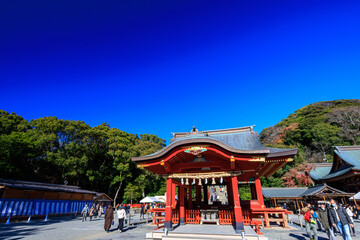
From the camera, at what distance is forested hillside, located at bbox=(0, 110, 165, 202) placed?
2558 cm

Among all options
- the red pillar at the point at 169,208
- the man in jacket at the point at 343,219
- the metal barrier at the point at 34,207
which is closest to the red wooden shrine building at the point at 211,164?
the red pillar at the point at 169,208

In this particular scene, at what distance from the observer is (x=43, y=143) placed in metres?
27.2

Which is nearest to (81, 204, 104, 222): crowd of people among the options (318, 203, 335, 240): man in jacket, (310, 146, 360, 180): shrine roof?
(318, 203, 335, 240): man in jacket

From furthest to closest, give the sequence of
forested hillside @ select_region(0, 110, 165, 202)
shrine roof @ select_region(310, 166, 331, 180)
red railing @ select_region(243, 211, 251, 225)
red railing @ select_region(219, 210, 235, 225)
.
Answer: shrine roof @ select_region(310, 166, 331, 180) → forested hillside @ select_region(0, 110, 165, 202) → red railing @ select_region(219, 210, 235, 225) → red railing @ select_region(243, 211, 251, 225)

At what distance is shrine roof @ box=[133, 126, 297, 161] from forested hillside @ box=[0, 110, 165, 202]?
66.6 ft

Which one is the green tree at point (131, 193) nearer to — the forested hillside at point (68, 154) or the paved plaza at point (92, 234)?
the forested hillside at point (68, 154)

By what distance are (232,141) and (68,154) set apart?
1055 inches

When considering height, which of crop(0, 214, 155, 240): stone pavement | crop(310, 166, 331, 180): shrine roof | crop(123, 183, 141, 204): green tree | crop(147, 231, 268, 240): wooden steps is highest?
crop(310, 166, 331, 180): shrine roof

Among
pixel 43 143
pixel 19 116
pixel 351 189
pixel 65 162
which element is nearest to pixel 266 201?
pixel 351 189

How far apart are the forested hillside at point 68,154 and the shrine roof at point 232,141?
2031 cm

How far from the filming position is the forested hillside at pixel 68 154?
83.9ft

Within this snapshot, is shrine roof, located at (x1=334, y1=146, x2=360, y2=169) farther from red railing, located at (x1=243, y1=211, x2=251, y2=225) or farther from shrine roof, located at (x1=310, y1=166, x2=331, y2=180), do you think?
red railing, located at (x1=243, y1=211, x2=251, y2=225)

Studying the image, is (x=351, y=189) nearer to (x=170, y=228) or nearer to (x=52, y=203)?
(x=170, y=228)

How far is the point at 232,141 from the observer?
529 inches
